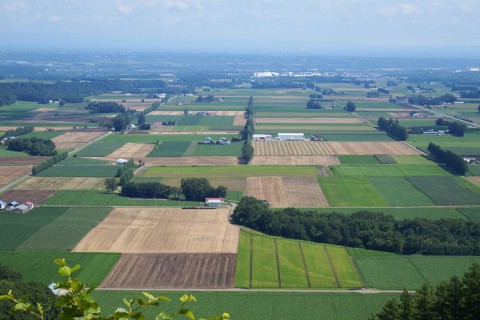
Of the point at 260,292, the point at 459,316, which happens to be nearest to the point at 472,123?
the point at 260,292

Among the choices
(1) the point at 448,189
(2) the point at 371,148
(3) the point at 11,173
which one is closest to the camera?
(1) the point at 448,189

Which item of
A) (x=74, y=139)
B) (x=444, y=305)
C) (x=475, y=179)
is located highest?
(x=444, y=305)

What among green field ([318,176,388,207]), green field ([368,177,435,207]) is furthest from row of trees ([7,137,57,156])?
green field ([368,177,435,207])

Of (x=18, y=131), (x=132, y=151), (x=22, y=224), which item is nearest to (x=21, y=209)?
(x=22, y=224)

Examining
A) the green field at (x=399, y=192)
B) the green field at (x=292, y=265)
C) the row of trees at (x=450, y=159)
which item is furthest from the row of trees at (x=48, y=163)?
the row of trees at (x=450, y=159)

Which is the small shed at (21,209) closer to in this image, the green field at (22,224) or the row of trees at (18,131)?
the green field at (22,224)

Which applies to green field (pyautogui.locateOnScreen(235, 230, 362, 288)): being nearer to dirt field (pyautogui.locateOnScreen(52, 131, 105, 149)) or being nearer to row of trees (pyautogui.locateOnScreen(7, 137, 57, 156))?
row of trees (pyautogui.locateOnScreen(7, 137, 57, 156))

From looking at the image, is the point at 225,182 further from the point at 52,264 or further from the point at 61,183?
the point at 52,264

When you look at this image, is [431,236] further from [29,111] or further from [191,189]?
[29,111]
